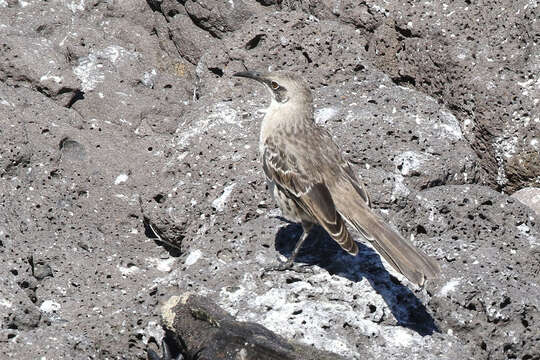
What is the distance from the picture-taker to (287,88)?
7969 millimetres

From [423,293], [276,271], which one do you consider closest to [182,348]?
[276,271]

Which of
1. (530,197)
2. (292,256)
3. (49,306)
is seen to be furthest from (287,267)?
(530,197)

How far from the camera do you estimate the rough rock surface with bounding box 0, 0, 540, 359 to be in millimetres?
7086

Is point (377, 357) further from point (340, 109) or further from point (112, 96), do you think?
point (112, 96)

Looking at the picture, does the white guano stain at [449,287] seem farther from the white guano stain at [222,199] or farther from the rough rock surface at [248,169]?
the white guano stain at [222,199]

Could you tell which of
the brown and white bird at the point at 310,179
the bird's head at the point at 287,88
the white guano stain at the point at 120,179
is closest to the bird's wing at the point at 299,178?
the brown and white bird at the point at 310,179

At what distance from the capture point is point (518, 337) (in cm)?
696

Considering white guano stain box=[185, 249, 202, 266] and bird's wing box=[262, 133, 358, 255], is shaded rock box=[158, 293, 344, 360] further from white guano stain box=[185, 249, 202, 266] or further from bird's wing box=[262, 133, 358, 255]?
bird's wing box=[262, 133, 358, 255]

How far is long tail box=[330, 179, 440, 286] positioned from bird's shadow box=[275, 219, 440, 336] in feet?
1.05

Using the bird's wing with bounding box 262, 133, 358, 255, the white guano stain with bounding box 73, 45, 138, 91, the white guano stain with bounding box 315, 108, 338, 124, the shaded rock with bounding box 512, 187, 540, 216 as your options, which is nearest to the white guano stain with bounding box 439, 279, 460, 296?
the bird's wing with bounding box 262, 133, 358, 255

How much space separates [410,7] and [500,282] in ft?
11.9

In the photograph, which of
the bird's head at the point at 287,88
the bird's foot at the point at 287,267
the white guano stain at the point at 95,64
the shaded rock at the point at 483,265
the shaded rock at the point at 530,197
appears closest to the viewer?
the shaded rock at the point at 483,265

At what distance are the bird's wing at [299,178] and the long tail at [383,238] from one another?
0.10 meters

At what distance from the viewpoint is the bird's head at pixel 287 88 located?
26.1ft
